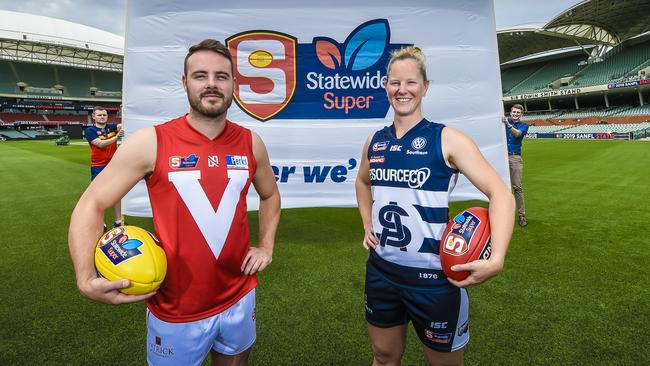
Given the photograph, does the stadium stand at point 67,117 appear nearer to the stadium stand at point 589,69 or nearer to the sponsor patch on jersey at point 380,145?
the stadium stand at point 589,69

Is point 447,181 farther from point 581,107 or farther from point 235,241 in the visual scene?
point 581,107

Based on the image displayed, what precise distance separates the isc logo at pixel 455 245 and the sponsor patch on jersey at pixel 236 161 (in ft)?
3.69

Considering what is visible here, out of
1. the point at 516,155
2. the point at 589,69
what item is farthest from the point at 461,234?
the point at 589,69

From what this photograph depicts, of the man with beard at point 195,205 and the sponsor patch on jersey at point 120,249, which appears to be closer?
the sponsor patch on jersey at point 120,249

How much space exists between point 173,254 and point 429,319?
1387mm

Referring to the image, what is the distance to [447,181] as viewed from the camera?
77.7 inches

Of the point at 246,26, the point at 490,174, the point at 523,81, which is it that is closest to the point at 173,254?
the point at 490,174

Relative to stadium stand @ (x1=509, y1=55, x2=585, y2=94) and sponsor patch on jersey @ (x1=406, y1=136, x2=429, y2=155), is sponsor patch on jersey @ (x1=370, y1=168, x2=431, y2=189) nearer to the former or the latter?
sponsor patch on jersey @ (x1=406, y1=136, x2=429, y2=155)

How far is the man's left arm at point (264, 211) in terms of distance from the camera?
197 centimetres

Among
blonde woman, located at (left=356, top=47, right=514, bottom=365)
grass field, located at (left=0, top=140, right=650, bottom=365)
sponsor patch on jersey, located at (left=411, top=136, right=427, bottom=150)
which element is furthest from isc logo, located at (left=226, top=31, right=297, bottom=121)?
sponsor patch on jersey, located at (left=411, top=136, right=427, bottom=150)

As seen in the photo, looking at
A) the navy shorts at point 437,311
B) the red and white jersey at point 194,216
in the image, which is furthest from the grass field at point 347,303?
the red and white jersey at point 194,216

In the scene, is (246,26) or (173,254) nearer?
(173,254)

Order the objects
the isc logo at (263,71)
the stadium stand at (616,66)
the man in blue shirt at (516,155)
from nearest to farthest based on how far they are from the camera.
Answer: the isc logo at (263,71) < the man in blue shirt at (516,155) < the stadium stand at (616,66)

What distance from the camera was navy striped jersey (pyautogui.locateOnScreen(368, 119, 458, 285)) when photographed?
196 centimetres
